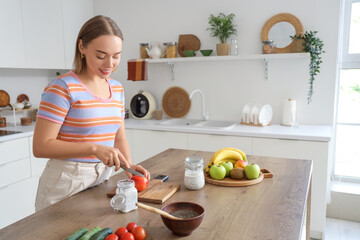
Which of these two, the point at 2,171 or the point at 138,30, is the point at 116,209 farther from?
the point at 138,30

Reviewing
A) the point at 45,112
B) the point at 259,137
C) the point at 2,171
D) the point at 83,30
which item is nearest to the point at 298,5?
the point at 259,137

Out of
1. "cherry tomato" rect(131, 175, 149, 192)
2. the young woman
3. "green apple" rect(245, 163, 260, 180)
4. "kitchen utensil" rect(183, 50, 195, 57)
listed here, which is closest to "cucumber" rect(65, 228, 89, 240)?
the young woman

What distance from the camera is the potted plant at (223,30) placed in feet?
10.3

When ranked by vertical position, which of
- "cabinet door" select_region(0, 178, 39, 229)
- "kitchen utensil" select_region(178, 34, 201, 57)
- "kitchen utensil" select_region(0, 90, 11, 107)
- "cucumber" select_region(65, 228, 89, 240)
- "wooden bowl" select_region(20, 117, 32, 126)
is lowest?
"cabinet door" select_region(0, 178, 39, 229)

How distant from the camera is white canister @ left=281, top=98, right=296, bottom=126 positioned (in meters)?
2.99

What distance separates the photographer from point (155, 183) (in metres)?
1.37

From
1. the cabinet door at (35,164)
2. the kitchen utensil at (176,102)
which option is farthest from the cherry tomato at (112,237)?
the kitchen utensil at (176,102)

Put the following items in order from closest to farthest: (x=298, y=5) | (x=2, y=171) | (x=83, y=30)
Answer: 1. (x=83, y=30)
2. (x=2, y=171)
3. (x=298, y=5)

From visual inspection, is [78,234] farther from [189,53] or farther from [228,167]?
[189,53]

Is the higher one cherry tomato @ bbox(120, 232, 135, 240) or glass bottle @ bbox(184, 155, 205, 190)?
glass bottle @ bbox(184, 155, 205, 190)

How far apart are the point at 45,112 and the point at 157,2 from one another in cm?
270

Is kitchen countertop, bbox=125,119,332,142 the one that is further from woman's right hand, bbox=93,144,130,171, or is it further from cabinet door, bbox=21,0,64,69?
woman's right hand, bbox=93,144,130,171

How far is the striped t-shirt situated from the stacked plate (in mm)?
1932

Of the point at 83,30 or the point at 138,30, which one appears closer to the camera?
the point at 83,30
